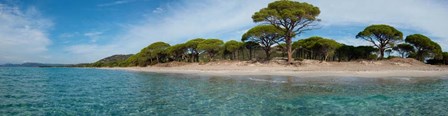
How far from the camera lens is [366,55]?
69.9 m

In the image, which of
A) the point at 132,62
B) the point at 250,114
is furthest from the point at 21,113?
the point at 132,62

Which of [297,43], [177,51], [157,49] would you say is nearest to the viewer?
[297,43]

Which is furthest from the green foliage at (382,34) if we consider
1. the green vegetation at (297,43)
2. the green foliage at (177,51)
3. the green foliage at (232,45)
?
Answer: the green foliage at (177,51)

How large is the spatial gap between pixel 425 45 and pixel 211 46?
43702 mm

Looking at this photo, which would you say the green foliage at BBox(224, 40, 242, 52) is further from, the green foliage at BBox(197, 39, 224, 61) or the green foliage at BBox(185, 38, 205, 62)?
the green foliage at BBox(185, 38, 205, 62)

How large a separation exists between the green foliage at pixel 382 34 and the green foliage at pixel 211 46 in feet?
102

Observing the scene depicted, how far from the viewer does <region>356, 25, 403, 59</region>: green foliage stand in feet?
185

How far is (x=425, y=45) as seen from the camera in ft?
201

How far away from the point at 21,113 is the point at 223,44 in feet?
220

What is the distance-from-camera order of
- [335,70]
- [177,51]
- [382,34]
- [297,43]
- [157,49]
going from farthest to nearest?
[157,49]
[177,51]
[297,43]
[382,34]
[335,70]

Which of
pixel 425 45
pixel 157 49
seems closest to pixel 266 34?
pixel 425 45

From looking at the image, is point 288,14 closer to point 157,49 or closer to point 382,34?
point 382,34

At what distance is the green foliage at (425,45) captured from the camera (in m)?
61.0

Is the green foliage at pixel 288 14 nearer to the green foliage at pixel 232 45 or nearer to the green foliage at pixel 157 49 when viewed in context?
the green foliage at pixel 232 45
